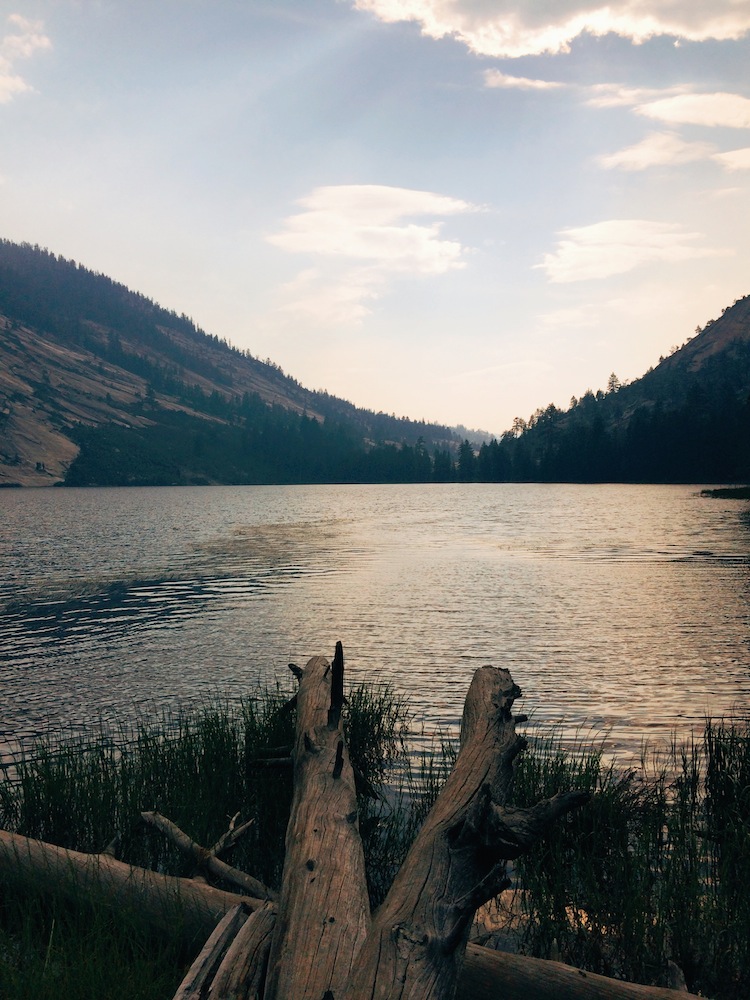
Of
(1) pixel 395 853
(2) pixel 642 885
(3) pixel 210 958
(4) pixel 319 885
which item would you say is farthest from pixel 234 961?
(2) pixel 642 885

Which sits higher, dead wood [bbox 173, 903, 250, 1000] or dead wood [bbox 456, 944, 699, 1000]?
dead wood [bbox 173, 903, 250, 1000]

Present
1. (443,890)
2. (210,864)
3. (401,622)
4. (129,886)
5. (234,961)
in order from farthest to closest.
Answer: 1. (401,622)
2. (210,864)
3. (129,886)
4. (443,890)
5. (234,961)

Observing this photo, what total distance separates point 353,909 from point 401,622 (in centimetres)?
2192

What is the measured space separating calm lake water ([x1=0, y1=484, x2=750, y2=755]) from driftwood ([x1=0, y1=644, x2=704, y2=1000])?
766 centimetres

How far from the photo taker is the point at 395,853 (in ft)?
26.7

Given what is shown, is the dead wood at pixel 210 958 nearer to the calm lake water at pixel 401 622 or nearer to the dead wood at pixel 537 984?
the dead wood at pixel 537 984

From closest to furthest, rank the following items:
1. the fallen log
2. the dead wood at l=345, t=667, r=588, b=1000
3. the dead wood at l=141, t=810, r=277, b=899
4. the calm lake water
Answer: the dead wood at l=345, t=667, r=588, b=1000
the fallen log
the dead wood at l=141, t=810, r=277, b=899
the calm lake water

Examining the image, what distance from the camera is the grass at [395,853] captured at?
18.5ft

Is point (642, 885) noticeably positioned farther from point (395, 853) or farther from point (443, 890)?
point (443, 890)


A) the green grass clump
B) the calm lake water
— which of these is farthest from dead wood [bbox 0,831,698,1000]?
the calm lake water

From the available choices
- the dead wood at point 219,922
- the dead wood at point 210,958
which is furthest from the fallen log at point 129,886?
the dead wood at point 210,958

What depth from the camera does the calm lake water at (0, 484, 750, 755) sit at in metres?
16.6

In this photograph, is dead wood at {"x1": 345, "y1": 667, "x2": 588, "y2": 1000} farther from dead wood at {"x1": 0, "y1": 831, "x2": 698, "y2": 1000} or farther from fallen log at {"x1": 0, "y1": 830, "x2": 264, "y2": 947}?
fallen log at {"x1": 0, "y1": 830, "x2": 264, "y2": 947}

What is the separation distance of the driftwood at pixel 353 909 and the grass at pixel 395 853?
38 cm
